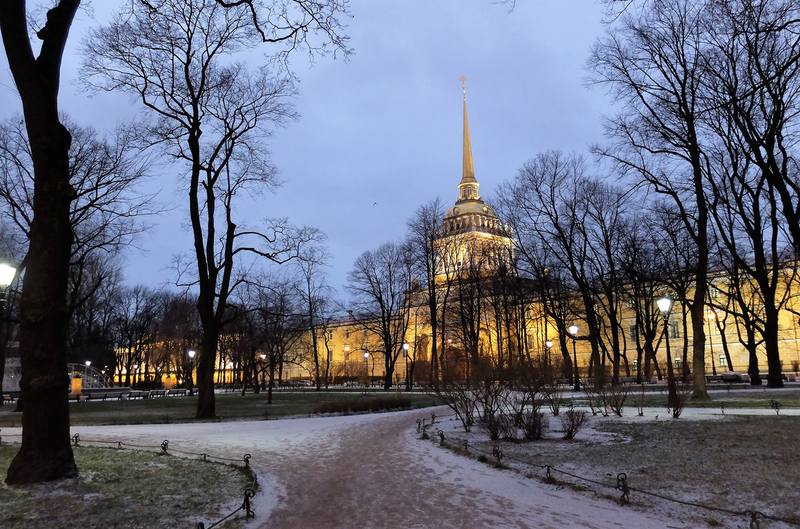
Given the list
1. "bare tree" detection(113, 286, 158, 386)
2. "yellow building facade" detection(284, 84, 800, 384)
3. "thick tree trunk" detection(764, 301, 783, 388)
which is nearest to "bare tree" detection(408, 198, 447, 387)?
"yellow building facade" detection(284, 84, 800, 384)

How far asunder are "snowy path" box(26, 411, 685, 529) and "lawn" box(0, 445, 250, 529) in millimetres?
706

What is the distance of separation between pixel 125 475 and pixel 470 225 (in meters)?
79.6

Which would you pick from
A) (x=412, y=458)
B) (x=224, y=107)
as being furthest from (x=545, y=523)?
(x=224, y=107)

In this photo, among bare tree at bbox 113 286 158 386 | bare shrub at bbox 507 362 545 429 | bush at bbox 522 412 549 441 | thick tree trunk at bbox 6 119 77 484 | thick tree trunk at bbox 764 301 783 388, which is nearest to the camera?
thick tree trunk at bbox 6 119 77 484

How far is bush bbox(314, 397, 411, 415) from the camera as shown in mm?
25344

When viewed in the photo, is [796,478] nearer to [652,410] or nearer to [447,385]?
[447,385]

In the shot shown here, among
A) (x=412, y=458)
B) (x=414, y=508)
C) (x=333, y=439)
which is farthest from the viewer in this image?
(x=333, y=439)

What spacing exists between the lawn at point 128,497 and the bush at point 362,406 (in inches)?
590

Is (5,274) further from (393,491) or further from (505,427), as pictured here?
(505,427)

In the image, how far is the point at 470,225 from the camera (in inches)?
3415

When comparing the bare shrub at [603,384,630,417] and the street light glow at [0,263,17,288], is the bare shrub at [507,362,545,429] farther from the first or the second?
the street light glow at [0,263,17,288]

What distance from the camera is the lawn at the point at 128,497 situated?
21.4 ft

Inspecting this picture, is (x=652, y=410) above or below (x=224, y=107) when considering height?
below

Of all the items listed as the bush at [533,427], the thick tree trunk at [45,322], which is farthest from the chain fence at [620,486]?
the thick tree trunk at [45,322]
